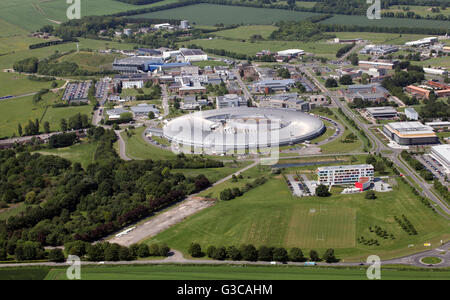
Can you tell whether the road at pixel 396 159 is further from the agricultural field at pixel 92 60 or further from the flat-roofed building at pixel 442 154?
the agricultural field at pixel 92 60

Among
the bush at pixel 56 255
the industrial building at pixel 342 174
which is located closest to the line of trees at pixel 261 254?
the bush at pixel 56 255

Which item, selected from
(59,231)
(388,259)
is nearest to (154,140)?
(59,231)

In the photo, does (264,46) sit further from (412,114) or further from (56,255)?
(56,255)

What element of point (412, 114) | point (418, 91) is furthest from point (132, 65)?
point (412, 114)

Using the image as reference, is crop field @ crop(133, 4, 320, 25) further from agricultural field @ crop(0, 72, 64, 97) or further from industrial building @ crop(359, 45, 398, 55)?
agricultural field @ crop(0, 72, 64, 97)

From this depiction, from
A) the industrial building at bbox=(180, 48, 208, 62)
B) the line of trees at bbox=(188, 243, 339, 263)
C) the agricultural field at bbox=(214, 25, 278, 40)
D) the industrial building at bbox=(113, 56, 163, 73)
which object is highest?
the agricultural field at bbox=(214, 25, 278, 40)

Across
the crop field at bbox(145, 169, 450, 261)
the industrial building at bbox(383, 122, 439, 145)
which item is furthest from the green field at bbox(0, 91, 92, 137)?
the industrial building at bbox(383, 122, 439, 145)
